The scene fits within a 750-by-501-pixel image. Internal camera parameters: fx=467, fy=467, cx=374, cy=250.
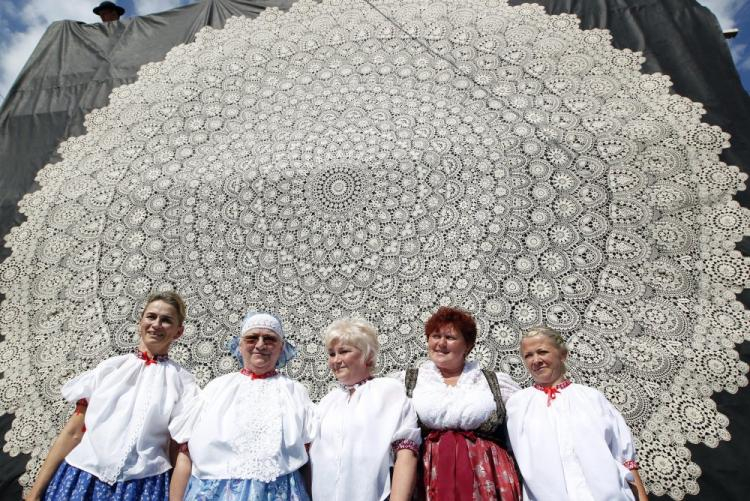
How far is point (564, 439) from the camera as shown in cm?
183

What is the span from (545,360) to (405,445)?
2.32 feet

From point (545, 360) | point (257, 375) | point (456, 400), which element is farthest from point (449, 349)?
point (257, 375)

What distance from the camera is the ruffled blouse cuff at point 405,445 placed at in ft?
5.97

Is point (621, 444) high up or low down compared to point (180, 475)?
up


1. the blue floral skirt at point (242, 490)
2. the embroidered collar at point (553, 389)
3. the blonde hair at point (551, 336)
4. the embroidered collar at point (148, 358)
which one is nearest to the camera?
the blue floral skirt at point (242, 490)

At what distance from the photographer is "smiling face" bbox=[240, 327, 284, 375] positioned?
2.05 m

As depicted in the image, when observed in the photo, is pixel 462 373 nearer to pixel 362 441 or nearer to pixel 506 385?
pixel 506 385

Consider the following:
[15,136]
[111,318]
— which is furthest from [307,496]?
[15,136]

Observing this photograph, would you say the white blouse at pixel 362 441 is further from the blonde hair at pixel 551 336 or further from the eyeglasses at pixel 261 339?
the blonde hair at pixel 551 336

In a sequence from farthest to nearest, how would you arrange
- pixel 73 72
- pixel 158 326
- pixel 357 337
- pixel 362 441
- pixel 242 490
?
pixel 73 72
pixel 158 326
pixel 357 337
pixel 362 441
pixel 242 490

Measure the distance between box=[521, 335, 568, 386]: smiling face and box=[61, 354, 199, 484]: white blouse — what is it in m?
1.48

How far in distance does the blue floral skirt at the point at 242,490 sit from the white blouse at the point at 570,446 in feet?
3.02

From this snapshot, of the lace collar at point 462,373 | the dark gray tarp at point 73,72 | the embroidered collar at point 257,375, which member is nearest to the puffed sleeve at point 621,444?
the lace collar at point 462,373

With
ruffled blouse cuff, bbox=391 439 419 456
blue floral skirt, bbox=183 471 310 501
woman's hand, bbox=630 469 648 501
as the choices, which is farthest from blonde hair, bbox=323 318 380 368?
woman's hand, bbox=630 469 648 501
